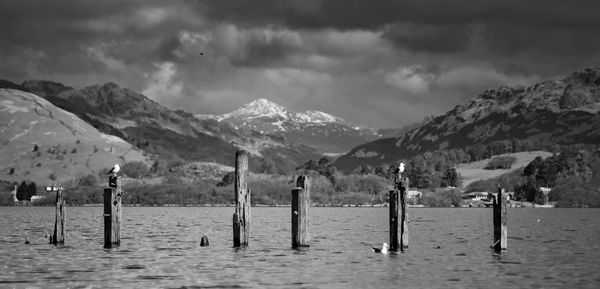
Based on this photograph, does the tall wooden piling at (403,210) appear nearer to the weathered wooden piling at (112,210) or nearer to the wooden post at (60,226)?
the weathered wooden piling at (112,210)

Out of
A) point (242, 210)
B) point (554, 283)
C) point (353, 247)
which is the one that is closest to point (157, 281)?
point (242, 210)

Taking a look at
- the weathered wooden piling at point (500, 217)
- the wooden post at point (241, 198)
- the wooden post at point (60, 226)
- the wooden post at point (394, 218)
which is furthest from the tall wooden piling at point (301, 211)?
the wooden post at point (60, 226)

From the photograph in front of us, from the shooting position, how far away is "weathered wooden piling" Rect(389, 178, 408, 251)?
71125 mm

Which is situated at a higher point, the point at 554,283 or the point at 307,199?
the point at 307,199

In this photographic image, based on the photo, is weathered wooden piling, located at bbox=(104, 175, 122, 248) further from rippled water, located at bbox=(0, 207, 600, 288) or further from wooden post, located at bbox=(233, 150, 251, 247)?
wooden post, located at bbox=(233, 150, 251, 247)

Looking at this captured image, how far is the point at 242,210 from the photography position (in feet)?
241

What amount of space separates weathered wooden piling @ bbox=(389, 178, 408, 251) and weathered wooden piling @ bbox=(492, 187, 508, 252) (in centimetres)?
733

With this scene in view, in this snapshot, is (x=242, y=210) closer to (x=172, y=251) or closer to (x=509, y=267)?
(x=172, y=251)

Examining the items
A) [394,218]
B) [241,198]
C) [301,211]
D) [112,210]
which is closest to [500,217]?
[394,218]

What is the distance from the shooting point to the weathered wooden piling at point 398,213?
7112 cm

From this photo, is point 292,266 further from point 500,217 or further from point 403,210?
point 500,217

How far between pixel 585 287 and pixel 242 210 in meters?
29.8

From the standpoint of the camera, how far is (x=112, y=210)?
72.2 meters

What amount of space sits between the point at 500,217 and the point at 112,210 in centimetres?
3140
